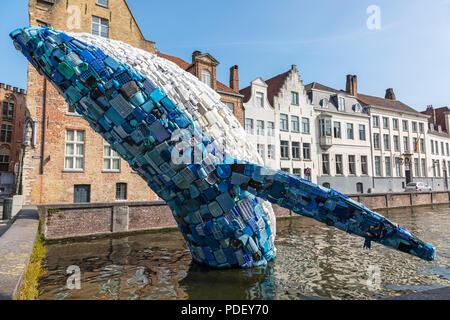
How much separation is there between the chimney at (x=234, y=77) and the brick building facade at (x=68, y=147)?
35.1ft

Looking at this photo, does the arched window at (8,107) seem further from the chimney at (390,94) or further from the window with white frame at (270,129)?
the chimney at (390,94)

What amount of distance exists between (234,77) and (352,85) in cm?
1856

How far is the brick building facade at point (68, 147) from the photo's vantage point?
A: 51.7 ft

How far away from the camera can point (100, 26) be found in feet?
60.1

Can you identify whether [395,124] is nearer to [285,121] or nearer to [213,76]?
[285,121]

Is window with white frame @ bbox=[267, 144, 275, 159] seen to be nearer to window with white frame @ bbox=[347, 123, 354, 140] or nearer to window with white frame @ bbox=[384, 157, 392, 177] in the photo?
window with white frame @ bbox=[347, 123, 354, 140]

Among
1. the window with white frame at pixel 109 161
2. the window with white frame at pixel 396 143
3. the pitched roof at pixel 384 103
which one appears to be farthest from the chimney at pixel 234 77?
the window with white frame at pixel 396 143

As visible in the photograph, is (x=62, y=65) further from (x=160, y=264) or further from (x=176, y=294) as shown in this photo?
(x=160, y=264)

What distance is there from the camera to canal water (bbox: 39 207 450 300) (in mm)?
4395

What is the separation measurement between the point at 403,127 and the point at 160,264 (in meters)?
42.0

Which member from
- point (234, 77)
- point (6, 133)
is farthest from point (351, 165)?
point (6, 133)

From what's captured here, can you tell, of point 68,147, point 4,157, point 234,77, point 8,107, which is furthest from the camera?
point 8,107

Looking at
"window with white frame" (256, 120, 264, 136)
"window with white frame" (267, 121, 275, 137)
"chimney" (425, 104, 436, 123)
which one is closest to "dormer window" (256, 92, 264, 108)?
"window with white frame" (256, 120, 264, 136)

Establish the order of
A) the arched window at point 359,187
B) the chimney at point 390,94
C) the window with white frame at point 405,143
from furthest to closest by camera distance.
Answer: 1. the chimney at point 390,94
2. the window with white frame at point 405,143
3. the arched window at point 359,187
